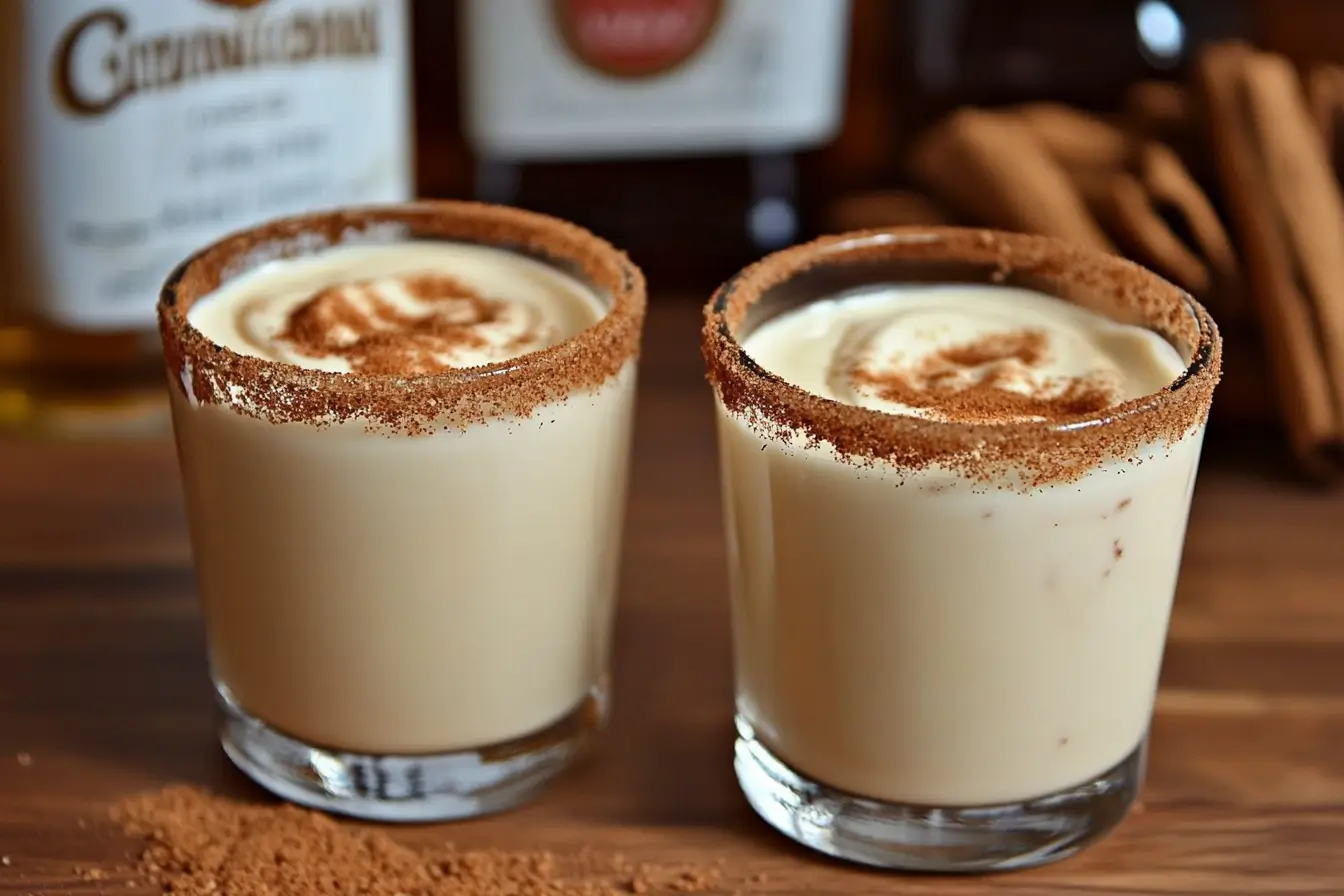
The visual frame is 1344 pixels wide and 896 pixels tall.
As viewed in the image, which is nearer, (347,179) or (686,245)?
(347,179)

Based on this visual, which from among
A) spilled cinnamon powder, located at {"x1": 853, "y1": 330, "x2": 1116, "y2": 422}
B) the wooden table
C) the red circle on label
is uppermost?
the red circle on label

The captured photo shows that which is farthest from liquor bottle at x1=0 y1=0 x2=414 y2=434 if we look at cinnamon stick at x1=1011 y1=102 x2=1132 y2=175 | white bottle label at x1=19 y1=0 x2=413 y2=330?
cinnamon stick at x1=1011 y1=102 x2=1132 y2=175

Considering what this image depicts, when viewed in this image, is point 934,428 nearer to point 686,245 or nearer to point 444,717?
point 444,717

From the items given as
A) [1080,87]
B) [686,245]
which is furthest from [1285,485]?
[686,245]

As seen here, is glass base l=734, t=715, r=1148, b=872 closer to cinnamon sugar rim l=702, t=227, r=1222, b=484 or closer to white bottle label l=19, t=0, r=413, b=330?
cinnamon sugar rim l=702, t=227, r=1222, b=484

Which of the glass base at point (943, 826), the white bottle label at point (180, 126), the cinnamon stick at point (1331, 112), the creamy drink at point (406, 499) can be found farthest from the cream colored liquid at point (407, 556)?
the cinnamon stick at point (1331, 112)

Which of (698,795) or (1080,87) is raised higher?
(1080,87)

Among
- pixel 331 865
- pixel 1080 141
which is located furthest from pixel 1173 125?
pixel 331 865
